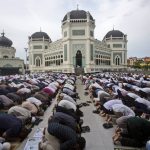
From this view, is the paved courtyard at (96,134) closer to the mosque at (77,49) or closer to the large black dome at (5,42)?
the mosque at (77,49)

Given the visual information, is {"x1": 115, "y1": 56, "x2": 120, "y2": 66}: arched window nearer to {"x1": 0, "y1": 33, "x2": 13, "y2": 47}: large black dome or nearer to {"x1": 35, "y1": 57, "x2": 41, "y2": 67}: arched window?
{"x1": 35, "y1": 57, "x2": 41, "y2": 67}: arched window

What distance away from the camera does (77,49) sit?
228 feet

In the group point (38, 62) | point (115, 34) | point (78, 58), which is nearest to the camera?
point (78, 58)

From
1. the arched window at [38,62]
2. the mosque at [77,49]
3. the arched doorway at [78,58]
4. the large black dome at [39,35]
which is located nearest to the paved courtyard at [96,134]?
the mosque at [77,49]

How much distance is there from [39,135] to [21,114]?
1.29 m

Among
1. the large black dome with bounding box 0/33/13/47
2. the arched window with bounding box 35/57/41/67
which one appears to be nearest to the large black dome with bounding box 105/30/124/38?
the arched window with bounding box 35/57/41/67

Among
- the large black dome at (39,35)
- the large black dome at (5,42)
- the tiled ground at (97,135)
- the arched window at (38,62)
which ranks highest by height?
the large black dome at (39,35)

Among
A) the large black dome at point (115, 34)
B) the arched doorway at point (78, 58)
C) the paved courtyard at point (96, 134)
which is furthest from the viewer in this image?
the large black dome at point (115, 34)

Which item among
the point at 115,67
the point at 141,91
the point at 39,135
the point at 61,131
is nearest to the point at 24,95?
the point at 141,91

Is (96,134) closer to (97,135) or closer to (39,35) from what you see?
(97,135)

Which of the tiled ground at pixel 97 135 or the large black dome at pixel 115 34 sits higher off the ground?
the large black dome at pixel 115 34

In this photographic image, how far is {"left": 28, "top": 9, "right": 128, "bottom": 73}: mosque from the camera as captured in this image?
68812 mm

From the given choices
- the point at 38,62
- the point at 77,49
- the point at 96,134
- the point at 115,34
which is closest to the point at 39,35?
the point at 38,62

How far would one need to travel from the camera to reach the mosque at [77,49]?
226 feet
